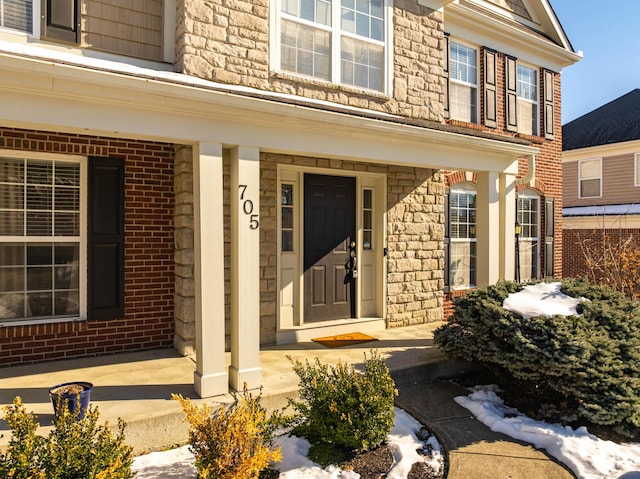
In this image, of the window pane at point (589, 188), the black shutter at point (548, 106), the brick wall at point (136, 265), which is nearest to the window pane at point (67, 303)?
the brick wall at point (136, 265)

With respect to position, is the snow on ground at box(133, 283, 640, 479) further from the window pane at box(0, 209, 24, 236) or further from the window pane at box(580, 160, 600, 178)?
the window pane at box(580, 160, 600, 178)

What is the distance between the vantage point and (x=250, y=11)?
526 centimetres

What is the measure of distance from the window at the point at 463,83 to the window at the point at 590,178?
959cm

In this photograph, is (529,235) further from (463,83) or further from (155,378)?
(155,378)

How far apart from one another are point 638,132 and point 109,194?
1602 centimetres

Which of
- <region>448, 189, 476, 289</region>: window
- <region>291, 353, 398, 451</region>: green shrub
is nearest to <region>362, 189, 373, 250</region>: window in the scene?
<region>448, 189, 476, 289</region>: window

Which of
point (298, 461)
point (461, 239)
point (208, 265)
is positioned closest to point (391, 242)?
point (461, 239)

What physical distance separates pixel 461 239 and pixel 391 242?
1.96 meters

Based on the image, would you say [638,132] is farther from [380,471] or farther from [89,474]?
[89,474]

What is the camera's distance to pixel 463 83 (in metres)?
8.16

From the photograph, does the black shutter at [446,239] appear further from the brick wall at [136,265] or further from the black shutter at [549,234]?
the brick wall at [136,265]

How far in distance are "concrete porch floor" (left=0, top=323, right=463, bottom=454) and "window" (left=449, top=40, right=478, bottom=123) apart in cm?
437

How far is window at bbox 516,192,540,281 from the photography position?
30.3ft

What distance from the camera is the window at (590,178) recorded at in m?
15.3
